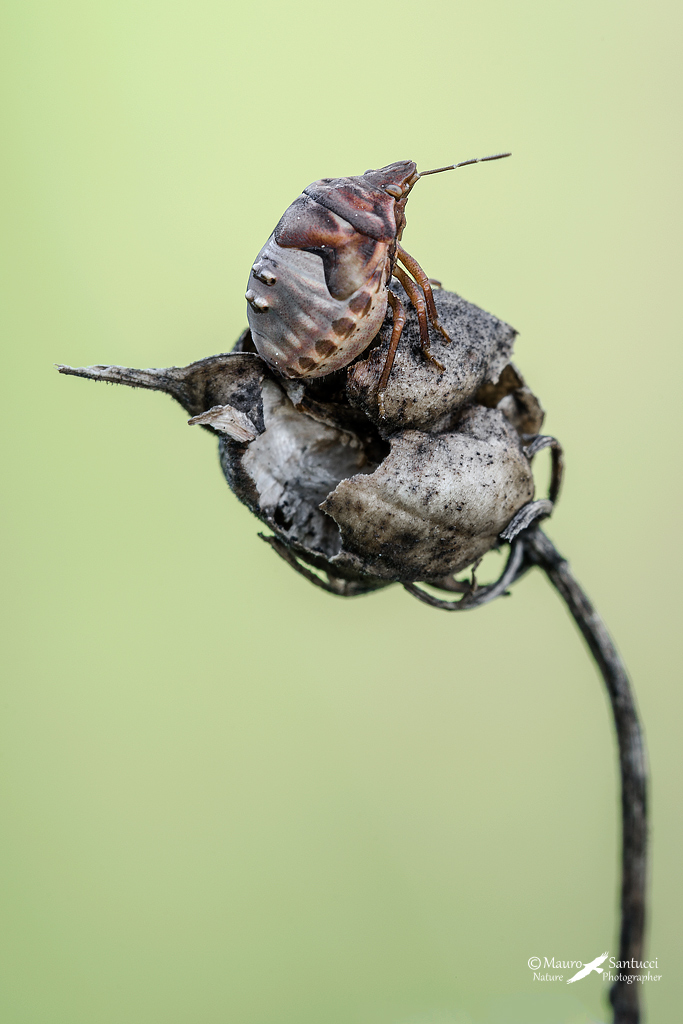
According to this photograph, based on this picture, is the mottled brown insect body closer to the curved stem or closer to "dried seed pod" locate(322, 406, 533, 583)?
"dried seed pod" locate(322, 406, 533, 583)

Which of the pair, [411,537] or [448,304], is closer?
[411,537]

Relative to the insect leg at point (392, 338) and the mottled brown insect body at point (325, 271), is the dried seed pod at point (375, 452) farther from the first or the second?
the mottled brown insect body at point (325, 271)

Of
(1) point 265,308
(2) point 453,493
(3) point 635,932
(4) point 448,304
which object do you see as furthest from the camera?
(3) point 635,932

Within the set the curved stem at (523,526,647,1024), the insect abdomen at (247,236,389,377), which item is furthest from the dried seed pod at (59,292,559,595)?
the curved stem at (523,526,647,1024)

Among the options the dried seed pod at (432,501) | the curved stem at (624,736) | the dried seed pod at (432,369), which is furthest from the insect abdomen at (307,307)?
the curved stem at (624,736)

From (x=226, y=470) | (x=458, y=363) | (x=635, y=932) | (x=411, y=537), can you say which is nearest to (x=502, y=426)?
(x=458, y=363)

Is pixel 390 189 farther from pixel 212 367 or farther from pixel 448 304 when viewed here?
pixel 212 367

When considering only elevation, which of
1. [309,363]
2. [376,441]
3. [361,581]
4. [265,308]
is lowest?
[361,581]
